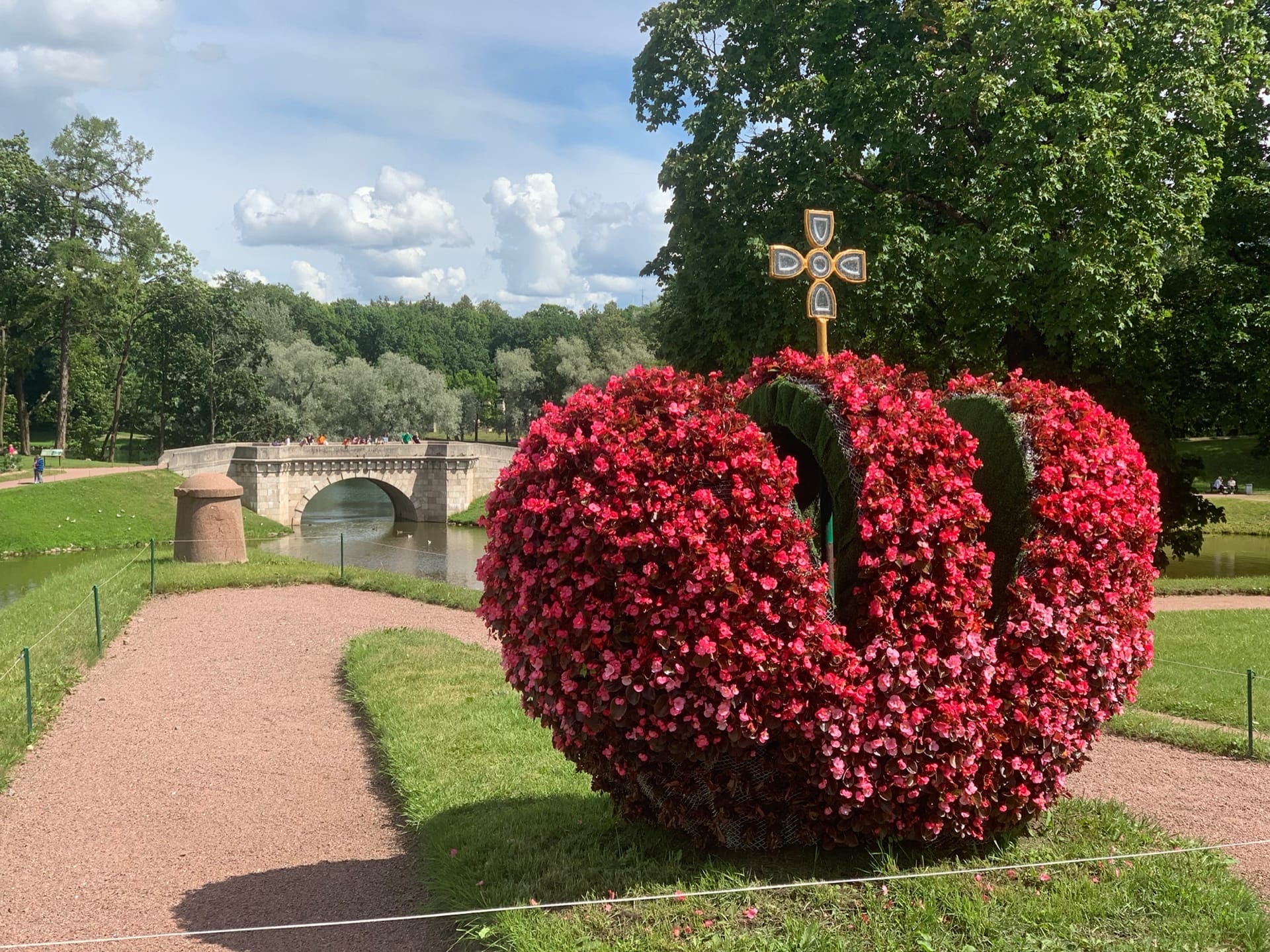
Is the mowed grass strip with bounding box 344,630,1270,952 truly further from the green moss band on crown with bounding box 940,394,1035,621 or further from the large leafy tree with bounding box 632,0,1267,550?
the large leafy tree with bounding box 632,0,1267,550

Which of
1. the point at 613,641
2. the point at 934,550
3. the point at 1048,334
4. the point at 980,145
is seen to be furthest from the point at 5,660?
the point at 980,145

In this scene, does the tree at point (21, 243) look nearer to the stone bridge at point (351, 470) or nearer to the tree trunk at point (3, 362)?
the tree trunk at point (3, 362)

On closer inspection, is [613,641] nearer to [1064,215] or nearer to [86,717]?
[86,717]

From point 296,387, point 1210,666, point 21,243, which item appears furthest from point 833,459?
point 296,387

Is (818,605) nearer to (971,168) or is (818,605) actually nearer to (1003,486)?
(1003,486)

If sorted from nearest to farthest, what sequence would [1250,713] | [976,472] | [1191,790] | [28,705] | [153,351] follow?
1. [976,472]
2. [1191,790]
3. [1250,713]
4. [28,705]
5. [153,351]

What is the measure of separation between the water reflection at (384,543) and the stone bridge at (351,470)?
1.15m

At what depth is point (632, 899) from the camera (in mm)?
4945

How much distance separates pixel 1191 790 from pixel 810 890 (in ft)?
14.2

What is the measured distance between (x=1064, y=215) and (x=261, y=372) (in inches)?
1815

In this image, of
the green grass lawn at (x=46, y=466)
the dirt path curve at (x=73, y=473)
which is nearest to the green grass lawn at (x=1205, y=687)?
the dirt path curve at (x=73, y=473)

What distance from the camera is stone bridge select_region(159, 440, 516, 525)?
41.6 meters

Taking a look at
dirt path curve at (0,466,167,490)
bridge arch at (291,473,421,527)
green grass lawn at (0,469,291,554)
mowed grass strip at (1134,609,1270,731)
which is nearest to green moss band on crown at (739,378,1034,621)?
mowed grass strip at (1134,609,1270,731)

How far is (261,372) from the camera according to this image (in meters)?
54.1
